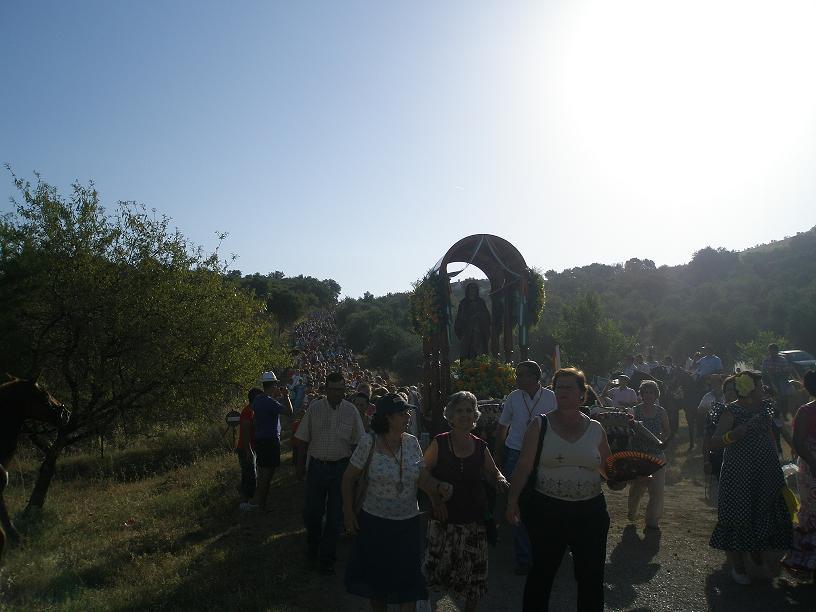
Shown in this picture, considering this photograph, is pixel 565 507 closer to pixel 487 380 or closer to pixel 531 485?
pixel 531 485

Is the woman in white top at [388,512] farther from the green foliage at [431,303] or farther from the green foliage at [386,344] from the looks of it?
the green foliage at [386,344]

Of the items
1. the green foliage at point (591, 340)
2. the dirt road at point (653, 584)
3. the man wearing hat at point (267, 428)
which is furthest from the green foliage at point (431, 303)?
the green foliage at point (591, 340)

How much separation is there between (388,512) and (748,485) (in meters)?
3.22

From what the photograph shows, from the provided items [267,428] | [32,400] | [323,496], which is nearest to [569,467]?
[323,496]

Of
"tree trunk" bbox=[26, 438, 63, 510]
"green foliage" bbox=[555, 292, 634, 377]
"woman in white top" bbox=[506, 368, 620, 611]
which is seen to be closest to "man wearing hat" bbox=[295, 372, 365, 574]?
"woman in white top" bbox=[506, 368, 620, 611]

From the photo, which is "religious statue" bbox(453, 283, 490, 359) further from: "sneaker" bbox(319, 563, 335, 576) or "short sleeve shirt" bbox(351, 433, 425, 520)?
"short sleeve shirt" bbox(351, 433, 425, 520)

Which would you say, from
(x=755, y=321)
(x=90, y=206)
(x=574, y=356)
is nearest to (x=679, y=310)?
(x=755, y=321)

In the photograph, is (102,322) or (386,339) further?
(386,339)

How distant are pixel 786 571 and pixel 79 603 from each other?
6.09 m

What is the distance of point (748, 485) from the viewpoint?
5371 millimetres

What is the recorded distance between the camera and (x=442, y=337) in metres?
10.2

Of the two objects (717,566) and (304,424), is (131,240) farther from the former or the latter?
(717,566)

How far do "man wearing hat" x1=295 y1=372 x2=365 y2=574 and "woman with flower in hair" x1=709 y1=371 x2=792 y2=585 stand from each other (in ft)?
11.1

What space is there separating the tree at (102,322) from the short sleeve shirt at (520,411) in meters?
7.58
